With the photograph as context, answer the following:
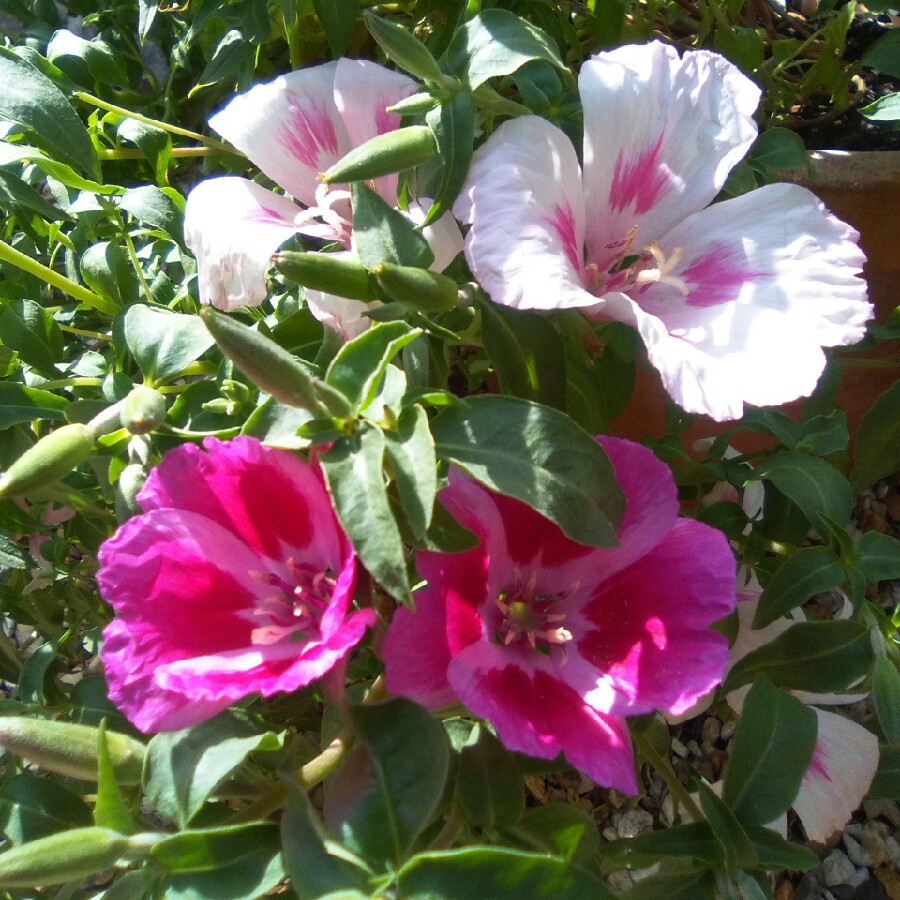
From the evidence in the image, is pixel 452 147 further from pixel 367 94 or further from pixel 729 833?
pixel 729 833

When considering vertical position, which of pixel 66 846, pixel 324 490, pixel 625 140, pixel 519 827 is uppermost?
pixel 625 140

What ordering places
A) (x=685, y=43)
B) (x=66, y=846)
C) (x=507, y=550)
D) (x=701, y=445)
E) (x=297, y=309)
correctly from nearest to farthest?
(x=66, y=846), (x=507, y=550), (x=297, y=309), (x=701, y=445), (x=685, y=43)

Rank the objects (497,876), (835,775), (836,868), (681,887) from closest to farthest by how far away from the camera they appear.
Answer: (497,876)
(681,887)
(835,775)
(836,868)

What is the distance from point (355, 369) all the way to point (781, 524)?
18.7 inches

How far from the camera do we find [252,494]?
1.98ft

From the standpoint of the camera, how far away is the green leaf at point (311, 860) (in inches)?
20.6

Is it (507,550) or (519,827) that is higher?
(507,550)

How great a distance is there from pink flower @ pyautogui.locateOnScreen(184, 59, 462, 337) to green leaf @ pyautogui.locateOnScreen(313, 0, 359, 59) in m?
0.16

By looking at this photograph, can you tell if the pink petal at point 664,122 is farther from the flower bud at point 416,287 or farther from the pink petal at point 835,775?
the pink petal at point 835,775

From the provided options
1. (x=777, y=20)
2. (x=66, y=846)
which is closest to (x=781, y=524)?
(x=66, y=846)

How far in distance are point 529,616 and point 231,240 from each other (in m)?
0.34

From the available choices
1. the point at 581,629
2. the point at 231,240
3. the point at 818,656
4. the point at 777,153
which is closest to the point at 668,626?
the point at 581,629

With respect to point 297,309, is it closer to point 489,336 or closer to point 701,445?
point 489,336

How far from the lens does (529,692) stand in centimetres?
60
